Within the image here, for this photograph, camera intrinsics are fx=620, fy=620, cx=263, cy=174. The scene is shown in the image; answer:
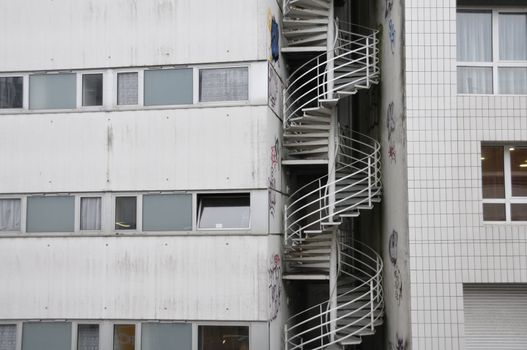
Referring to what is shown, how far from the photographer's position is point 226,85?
12648 millimetres

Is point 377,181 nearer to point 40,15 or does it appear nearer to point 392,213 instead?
point 392,213

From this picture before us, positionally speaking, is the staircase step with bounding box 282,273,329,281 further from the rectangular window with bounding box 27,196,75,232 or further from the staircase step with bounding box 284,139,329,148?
the rectangular window with bounding box 27,196,75,232

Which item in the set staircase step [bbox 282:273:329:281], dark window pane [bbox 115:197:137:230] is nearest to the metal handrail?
staircase step [bbox 282:273:329:281]

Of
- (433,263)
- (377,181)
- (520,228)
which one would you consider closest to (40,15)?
(377,181)

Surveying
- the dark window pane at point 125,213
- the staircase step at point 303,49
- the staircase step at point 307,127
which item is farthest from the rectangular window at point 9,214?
the staircase step at point 303,49

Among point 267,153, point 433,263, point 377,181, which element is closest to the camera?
point 433,263

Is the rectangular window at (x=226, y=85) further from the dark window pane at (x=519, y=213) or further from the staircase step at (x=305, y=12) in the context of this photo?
the dark window pane at (x=519, y=213)

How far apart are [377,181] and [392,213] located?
3.37 ft

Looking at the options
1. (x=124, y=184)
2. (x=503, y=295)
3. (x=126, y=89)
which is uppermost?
(x=126, y=89)

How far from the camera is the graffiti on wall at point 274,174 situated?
496 inches

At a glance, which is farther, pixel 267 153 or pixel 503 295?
pixel 267 153

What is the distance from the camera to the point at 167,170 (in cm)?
1262

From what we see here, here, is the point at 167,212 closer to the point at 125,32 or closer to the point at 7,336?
the point at 125,32

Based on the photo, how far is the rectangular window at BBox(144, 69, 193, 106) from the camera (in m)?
12.8
